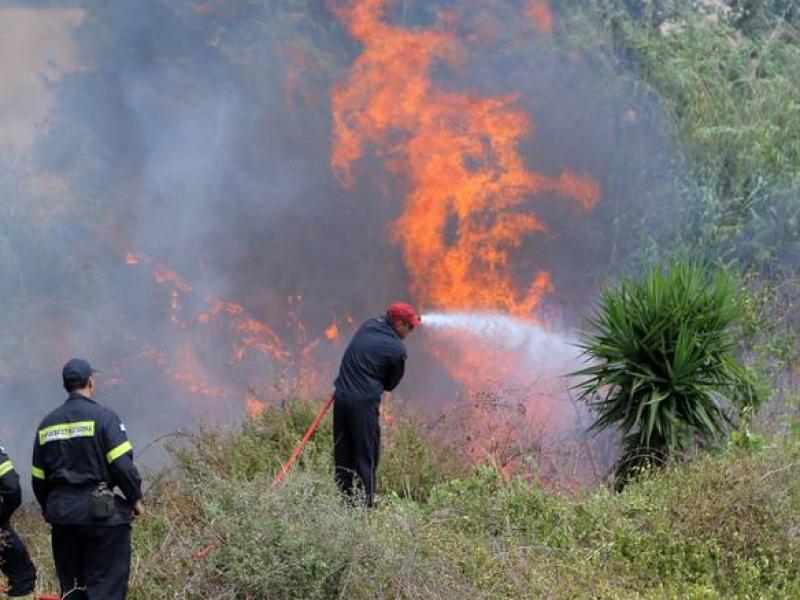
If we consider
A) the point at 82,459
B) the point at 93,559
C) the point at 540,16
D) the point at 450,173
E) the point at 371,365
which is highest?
the point at 540,16

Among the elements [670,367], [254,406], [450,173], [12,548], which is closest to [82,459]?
[12,548]

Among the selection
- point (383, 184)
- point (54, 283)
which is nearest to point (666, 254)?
point (383, 184)

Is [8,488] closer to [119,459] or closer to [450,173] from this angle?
[119,459]

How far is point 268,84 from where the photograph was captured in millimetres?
14648

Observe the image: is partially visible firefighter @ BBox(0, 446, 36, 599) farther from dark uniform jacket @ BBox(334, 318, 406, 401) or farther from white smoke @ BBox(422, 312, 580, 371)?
white smoke @ BBox(422, 312, 580, 371)

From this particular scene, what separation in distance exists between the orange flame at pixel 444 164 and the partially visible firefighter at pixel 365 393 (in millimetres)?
5053

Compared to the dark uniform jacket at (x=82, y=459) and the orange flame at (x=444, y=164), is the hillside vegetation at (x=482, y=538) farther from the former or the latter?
the orange flame at (x=444, y=164)

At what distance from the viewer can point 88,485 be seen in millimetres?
6164

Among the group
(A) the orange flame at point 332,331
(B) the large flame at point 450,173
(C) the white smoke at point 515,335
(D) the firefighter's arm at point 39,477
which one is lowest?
(A) the orange flame at point 332,331

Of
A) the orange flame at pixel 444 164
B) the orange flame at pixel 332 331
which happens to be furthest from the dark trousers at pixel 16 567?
the orange flame at pixel 444 164

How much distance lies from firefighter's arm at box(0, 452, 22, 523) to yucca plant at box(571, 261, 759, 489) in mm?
4566

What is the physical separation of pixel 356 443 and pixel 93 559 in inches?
87.8

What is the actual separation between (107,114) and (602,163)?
21.2 ft

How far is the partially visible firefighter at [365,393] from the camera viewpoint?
7906 millimetres
